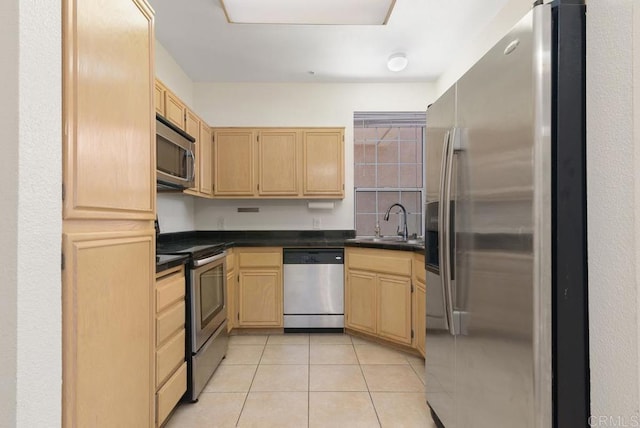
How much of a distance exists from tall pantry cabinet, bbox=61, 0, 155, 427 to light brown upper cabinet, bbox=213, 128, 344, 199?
203cm

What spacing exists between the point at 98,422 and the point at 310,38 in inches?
114

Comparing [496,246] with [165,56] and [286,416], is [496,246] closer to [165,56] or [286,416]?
[286,416]

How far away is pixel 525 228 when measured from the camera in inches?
40.2

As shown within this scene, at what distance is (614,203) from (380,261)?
2105 mm

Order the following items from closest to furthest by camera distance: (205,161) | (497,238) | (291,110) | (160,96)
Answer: (497,238), (160,96), (205,161), (291,110)

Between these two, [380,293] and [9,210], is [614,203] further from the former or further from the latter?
[380,293]

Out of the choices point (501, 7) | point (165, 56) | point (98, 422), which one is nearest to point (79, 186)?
point (98, 422)

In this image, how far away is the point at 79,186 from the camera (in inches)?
37.4

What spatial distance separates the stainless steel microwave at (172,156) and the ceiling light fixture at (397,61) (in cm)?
203

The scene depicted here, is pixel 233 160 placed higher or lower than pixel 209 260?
higher

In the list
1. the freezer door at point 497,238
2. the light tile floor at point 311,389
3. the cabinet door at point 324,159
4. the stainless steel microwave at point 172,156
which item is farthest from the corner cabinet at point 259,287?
the freezer door at point 497,238

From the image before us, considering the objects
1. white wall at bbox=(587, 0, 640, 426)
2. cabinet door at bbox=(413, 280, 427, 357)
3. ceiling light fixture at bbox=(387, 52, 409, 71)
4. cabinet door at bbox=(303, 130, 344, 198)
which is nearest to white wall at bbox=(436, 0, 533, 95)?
ceiling light fixture at bbox=(387, 52, 409, 71)

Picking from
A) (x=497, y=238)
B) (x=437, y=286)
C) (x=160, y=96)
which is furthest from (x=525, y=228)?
(x=160, y=96)

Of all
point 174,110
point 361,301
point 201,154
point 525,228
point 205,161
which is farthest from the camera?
point 205,161
